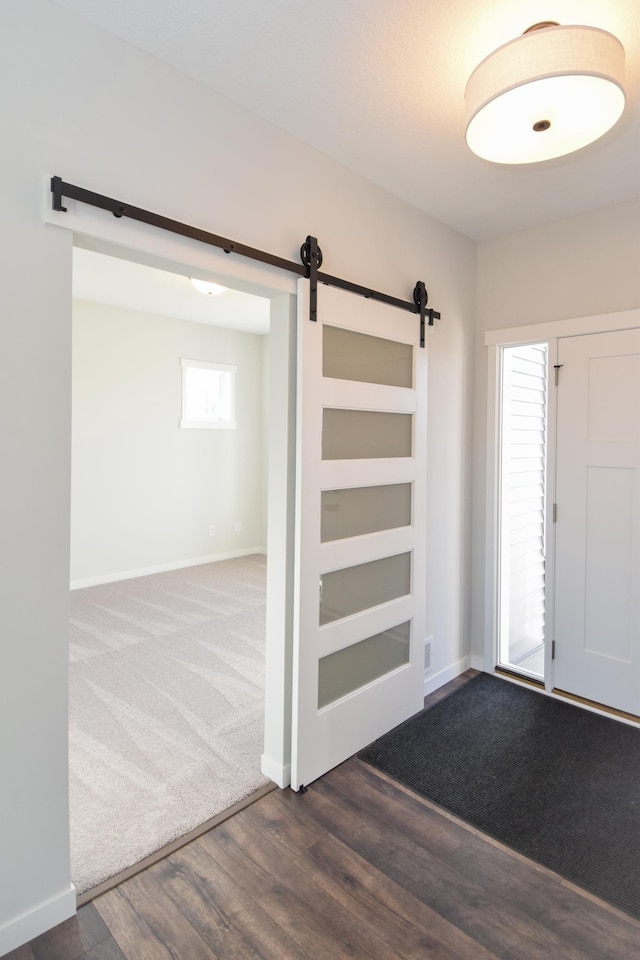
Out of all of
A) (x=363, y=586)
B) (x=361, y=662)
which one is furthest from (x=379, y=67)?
(x=361, y=662)

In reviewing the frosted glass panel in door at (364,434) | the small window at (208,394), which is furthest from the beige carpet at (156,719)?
the small window at (208,394)

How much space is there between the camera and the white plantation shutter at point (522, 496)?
11.3 ft

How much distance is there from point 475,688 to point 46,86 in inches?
134

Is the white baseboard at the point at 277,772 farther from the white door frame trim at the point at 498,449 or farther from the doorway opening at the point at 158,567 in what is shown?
the white door frame trim at the point at 498,449

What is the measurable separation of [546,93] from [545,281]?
5.71 ft

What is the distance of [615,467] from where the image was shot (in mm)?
2836

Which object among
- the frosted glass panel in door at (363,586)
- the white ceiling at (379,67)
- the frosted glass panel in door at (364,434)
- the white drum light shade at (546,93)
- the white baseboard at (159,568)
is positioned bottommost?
the white baseboard at (159,568)

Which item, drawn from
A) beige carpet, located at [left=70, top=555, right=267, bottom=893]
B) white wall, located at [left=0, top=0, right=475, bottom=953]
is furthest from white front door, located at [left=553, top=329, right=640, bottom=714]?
white wall, located at [left=0, top=0, right=475, bottom=953]

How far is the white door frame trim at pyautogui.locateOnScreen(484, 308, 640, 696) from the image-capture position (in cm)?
293

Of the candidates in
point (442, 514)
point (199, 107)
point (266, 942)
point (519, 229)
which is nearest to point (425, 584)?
point (442, 514)

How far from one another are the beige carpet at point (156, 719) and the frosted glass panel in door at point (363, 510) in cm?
115

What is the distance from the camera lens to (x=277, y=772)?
224 cm

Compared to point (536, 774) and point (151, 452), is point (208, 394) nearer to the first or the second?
point (151, 452)

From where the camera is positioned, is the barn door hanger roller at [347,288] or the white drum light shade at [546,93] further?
the barn door hanger roller at [347,288]
